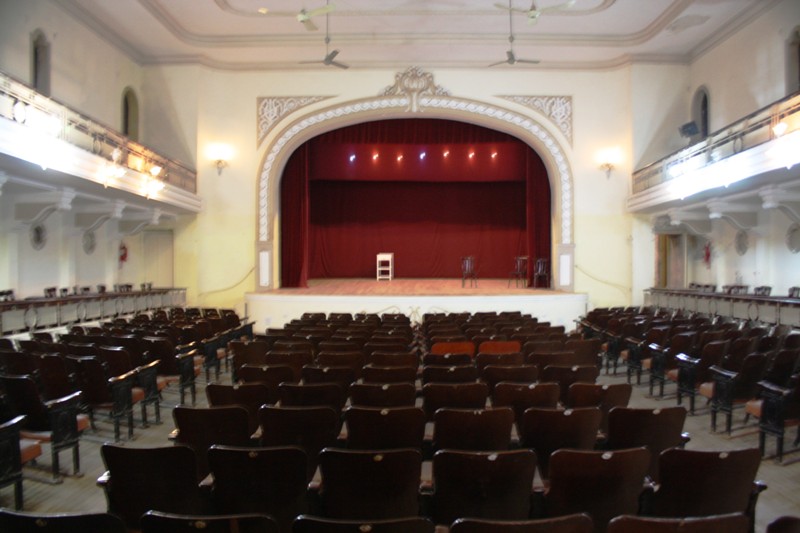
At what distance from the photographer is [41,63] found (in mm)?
11703

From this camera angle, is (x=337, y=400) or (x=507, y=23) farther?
(x=507, y=23)

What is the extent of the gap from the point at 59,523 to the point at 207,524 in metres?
0.48

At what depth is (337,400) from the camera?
4141mm

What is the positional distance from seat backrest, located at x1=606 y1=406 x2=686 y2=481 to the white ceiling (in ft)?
38.3

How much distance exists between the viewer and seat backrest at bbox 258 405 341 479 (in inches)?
134

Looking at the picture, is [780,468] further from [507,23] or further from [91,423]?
[507,23]

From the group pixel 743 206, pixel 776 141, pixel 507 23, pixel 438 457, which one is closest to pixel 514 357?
pixel 438 457

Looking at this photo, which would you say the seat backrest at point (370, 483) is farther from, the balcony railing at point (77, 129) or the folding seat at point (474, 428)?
the balcony railing at point (77, 129)

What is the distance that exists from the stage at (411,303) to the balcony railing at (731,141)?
3.47m

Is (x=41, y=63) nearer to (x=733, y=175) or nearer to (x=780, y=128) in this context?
(x=733, y=175)

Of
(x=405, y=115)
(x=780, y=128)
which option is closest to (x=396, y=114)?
(x=405, y=115)

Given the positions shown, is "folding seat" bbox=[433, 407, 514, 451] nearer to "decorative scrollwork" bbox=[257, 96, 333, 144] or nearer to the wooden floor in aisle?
the wooden floor in aisle

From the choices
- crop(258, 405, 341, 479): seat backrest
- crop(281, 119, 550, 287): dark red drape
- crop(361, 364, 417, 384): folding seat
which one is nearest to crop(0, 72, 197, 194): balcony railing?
crop(361, 364, 417, 384): folding seat

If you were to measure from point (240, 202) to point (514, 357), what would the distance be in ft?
38.4
